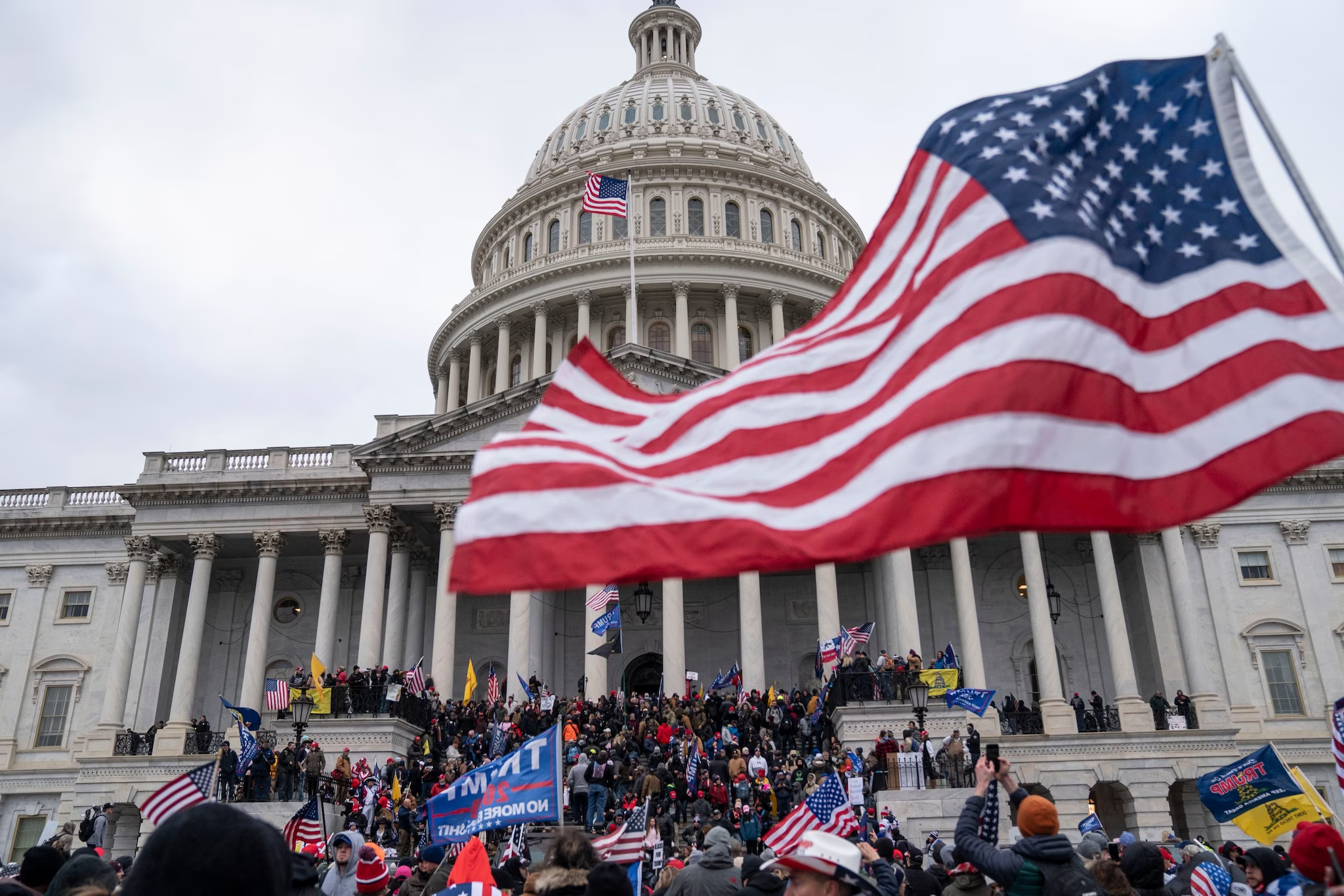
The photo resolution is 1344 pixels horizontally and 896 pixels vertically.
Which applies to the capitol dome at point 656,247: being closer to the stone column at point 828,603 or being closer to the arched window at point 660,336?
the arched window at point 660,336

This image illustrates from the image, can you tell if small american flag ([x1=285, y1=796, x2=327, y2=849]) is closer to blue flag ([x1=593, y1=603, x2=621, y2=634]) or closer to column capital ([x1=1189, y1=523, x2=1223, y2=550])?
blue flag ([x1=593, y1=603, x2=621, y2=634])

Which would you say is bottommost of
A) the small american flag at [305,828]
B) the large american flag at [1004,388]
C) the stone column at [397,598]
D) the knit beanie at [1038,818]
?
the knit beanie at [1038,818]

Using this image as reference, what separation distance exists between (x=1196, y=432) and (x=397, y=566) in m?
40.3

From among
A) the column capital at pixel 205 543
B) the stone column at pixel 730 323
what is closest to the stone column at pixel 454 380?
the stone column at pixel 730 323

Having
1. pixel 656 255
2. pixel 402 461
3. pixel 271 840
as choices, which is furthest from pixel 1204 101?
pixel 656 255

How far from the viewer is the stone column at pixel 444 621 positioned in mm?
39969

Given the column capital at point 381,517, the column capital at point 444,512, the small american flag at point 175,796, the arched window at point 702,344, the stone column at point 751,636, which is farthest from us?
the arched window at point 702,344

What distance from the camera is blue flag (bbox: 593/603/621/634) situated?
115 ft

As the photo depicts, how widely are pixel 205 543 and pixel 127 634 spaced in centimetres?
442

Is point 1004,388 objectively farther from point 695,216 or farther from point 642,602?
point 695,216

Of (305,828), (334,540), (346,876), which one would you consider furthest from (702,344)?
(346,876)

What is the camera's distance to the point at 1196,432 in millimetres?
5891

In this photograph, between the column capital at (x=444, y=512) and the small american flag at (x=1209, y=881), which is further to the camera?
the column capital at (x=444, y=512)

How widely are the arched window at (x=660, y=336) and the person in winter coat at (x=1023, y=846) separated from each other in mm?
55652
